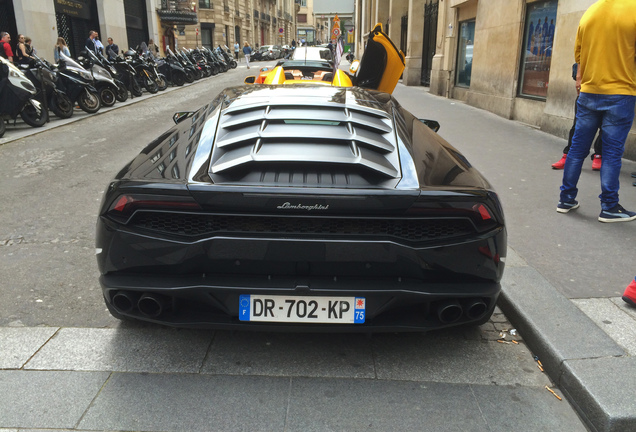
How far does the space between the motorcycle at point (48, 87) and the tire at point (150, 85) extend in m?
6.06

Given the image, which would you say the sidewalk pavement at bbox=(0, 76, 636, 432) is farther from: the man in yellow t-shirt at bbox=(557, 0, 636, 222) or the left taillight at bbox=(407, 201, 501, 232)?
the left taillight at bbox=(407, 201, 501, 232)

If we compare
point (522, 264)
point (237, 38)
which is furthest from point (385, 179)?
point (237, 38)

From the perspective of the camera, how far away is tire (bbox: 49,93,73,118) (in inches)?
478

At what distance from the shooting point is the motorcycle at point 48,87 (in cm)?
1103

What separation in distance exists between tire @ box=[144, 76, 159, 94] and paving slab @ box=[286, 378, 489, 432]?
57.9 ft

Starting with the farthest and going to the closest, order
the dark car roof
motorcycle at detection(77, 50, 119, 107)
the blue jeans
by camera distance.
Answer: motorcycle at detection(77, 50, 119, 107) < the dark car roof < the blue jeans

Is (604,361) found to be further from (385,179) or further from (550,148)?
(550,148)

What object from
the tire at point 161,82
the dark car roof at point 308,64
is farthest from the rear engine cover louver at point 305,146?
the tire at point 161,82

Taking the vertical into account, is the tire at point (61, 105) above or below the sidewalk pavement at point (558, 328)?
above

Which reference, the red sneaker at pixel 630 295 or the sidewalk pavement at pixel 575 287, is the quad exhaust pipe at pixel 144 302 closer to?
the sidewalk pavement at pixel 575 287

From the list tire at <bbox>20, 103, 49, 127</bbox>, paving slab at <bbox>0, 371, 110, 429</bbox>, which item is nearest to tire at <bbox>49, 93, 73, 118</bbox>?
tire at <bbox>20, 103, 49, 127</bbox>

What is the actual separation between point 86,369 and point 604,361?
103 inches

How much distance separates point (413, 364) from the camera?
286cm

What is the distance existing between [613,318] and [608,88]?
2.45m
